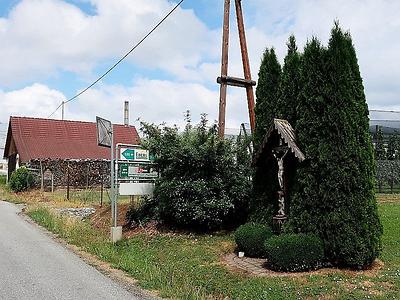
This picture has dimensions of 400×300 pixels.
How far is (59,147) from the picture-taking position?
32.5 metres

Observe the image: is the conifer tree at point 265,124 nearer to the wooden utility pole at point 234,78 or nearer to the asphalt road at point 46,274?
the wooden utility pole at point 234,78

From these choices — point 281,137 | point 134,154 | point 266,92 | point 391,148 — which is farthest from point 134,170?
point 391,148

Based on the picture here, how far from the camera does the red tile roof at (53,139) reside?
3117 cm

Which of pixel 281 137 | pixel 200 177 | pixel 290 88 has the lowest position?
pixel 200 177

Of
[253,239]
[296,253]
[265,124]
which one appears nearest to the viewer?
[296,253]

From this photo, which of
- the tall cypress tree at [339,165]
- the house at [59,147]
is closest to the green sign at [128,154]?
the tall cypress tree at [339,165]

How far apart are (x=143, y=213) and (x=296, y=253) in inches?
240

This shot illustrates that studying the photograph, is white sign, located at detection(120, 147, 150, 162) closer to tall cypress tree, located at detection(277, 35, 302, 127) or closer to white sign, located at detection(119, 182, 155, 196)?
white sign, located at detection(119, 182, 155, 196)

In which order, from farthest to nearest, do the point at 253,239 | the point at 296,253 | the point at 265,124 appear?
1. the point at 265,124
2. the point at 253,239
3. the point at 296,253

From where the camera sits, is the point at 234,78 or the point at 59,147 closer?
the point at 234,78

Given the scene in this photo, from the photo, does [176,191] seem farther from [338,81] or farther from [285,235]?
[338,81]

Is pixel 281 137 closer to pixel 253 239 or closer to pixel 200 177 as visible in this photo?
pixel 253 239

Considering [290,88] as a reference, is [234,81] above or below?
above

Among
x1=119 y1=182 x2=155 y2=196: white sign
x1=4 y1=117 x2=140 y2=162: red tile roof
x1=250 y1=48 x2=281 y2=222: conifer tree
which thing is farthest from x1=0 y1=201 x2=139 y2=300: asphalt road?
x1=4 y1=117 x2=140 y2=162: red tile roof
